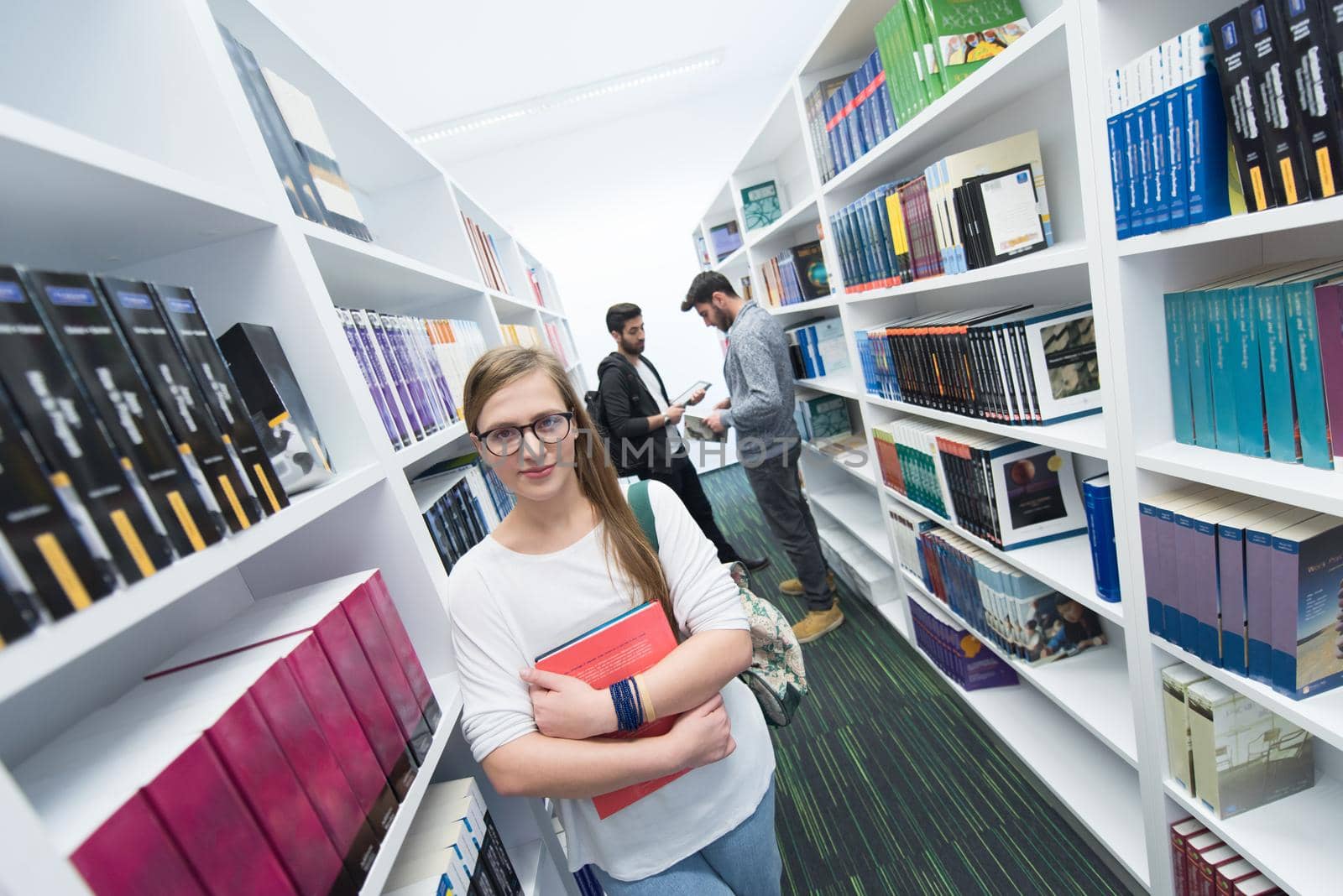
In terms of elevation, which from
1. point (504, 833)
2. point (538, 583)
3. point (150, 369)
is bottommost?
point (504, 833)

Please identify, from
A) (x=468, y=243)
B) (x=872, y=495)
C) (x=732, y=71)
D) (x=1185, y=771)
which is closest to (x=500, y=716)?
(x=1185, y=771)

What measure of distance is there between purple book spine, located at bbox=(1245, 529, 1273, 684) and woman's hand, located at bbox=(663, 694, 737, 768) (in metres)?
0.90

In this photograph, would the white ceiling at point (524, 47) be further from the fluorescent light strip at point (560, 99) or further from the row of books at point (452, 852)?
the row of books at point (452, 852)

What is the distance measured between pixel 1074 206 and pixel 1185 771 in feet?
4.36

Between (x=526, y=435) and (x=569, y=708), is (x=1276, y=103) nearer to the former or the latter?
(x=526, y=435)

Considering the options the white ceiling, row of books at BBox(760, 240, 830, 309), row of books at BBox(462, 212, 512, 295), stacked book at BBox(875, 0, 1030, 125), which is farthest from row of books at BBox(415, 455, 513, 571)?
the white ceiling

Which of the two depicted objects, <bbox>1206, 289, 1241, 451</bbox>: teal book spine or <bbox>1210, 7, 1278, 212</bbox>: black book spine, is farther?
<bbox>1206, 289, 1241, 451</bbox>: teal book spine

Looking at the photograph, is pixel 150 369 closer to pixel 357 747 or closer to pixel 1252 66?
pixel 357 747

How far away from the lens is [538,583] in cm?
95

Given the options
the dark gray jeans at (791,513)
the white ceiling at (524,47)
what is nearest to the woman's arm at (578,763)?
the dark gray jeans at (791,513)

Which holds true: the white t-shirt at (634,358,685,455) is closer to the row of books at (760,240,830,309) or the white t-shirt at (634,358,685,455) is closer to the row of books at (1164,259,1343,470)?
the row of books at (760,240,830,309)

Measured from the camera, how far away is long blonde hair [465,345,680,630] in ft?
3.15

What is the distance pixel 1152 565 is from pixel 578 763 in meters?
1.15

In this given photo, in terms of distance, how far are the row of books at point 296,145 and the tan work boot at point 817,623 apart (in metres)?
2.41
